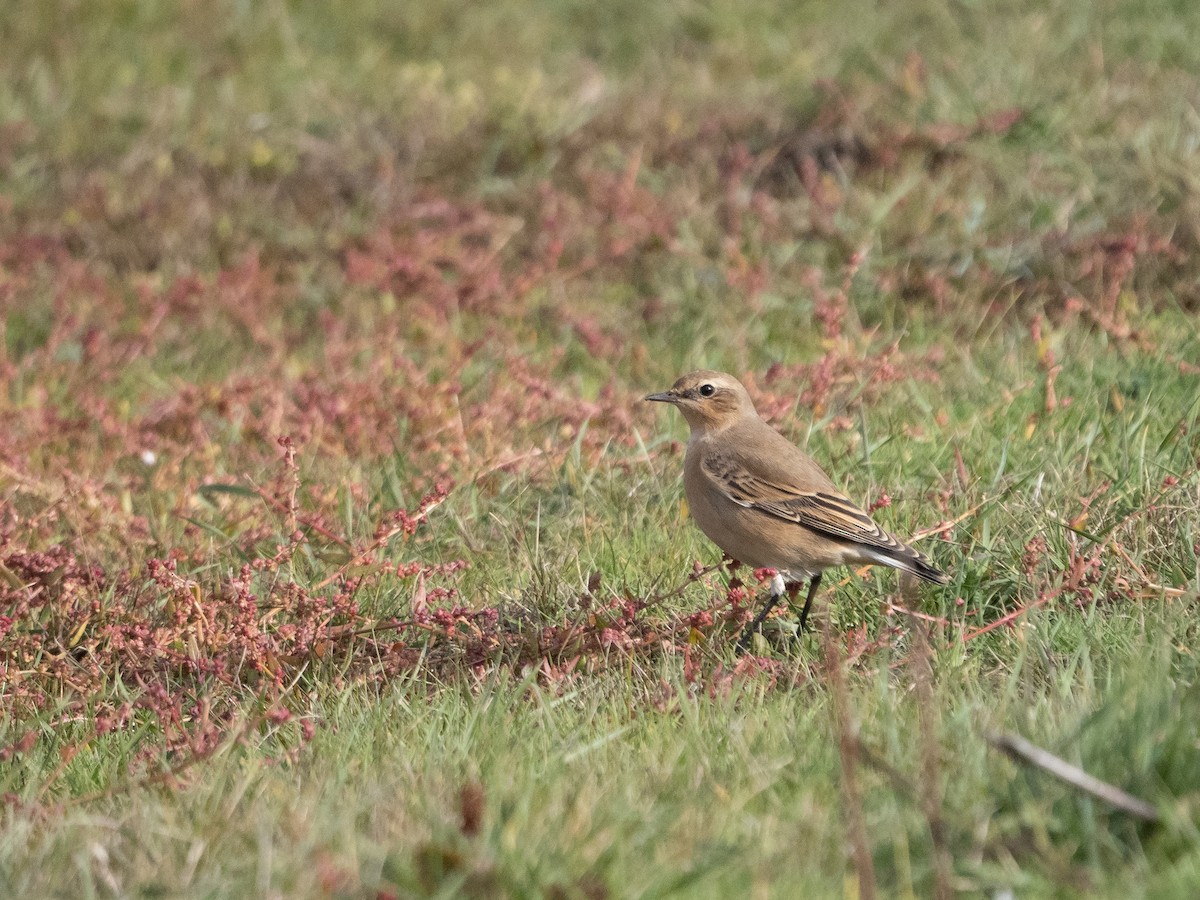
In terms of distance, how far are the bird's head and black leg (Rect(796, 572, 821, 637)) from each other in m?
0.80

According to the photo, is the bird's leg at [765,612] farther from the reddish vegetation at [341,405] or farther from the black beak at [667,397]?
the black beak at [667,397]

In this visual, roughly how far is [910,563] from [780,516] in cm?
61

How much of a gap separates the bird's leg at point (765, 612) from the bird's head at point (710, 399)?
3.04 feet

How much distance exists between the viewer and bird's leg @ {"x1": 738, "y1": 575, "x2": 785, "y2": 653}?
5293mm

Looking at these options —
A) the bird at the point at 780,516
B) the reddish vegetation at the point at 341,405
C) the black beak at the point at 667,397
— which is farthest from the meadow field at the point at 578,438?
the black beak at the point at 667,397

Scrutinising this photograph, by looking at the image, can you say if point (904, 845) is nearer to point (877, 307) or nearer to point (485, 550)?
point (485, 550)

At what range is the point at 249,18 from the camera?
41.9 ft

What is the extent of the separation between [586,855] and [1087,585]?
2.36 meters

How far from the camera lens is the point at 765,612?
17.2 feet

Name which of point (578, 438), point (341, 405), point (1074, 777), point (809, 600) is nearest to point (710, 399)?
point (578, 438)

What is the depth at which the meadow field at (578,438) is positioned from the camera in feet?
12.3

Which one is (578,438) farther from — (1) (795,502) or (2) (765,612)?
(2) (765,612)

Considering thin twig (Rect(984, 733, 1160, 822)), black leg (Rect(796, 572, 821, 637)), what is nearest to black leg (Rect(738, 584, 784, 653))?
black leg (Rect(796, 572, 821, 637))

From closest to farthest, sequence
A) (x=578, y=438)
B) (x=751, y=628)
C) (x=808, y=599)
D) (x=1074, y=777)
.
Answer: (x=1074, y=777) < (x=751, y=628) < (x=808, y=599) < (x=578, y=438)
